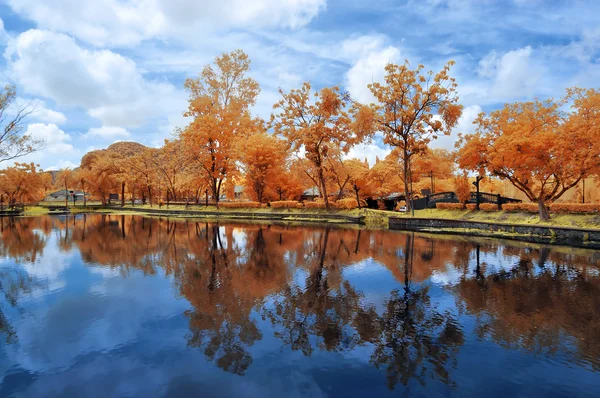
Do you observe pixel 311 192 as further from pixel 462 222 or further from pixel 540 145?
pixel 540 145

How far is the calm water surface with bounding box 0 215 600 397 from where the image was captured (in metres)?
4.69

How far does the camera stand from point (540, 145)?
2094cm

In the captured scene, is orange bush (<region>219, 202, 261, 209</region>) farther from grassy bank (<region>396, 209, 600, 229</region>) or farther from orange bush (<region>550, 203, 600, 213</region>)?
orange bush (<region>550, 203, 600, 213</region>)

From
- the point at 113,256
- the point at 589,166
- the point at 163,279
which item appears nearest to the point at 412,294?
the point at 163,279

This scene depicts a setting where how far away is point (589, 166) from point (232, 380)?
2214 cm

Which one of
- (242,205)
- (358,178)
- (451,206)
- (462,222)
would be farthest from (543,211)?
(242,205)

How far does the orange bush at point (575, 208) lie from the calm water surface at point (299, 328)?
1092 cm

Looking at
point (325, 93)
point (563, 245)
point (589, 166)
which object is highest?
point (325, 93)

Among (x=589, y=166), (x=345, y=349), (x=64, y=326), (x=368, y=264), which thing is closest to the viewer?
(x=345, y=349)

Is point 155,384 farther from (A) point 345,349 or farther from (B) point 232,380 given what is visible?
(A) point 345,349

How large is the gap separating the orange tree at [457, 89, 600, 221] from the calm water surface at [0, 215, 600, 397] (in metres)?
9.94

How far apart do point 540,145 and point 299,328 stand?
68.7 feet

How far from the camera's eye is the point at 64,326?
6562mm

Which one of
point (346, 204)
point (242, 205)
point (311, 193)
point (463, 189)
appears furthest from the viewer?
point (311, 193)
